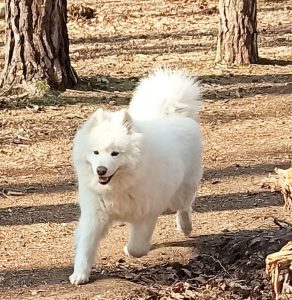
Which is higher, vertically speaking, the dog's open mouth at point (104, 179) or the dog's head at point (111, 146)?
the dog's head at point (111, 146)

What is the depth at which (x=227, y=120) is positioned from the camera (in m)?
9.45

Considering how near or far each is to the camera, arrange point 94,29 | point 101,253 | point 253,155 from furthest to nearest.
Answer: point 94,29 < point 253,155 < point 101,253

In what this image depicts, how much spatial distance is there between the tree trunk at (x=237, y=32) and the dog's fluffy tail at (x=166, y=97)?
6.05 meters

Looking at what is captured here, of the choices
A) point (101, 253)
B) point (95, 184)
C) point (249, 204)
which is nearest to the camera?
point (95, 184)

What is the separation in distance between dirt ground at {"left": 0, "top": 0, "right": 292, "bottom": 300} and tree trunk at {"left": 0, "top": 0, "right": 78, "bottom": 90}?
0.34m

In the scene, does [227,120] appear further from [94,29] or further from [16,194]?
[94,29]

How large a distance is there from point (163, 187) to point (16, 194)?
85.5 inches

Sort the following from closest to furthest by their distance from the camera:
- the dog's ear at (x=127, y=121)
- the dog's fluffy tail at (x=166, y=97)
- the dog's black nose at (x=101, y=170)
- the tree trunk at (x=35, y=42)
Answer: the dog's black nose at (x=101, y=170), the dog's ear at (x=127, y=121), the dog's fluffy tail at (x=166, y=97), the tree trunk at (x=35, y=42)

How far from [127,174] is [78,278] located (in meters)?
0.73

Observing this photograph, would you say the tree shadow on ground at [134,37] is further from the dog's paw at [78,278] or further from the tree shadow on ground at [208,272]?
the dog's paw at [78,278]

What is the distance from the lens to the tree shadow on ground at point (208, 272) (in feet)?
16.1

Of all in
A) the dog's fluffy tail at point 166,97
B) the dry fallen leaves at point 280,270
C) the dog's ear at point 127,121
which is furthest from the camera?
the dog's fluffy tail at point 166,97

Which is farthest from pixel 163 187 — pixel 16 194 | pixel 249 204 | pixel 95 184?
pixel 16 194

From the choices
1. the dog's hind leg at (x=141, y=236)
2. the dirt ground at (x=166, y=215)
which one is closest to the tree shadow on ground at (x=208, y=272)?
the dirt ground at (x=166, y=215)
